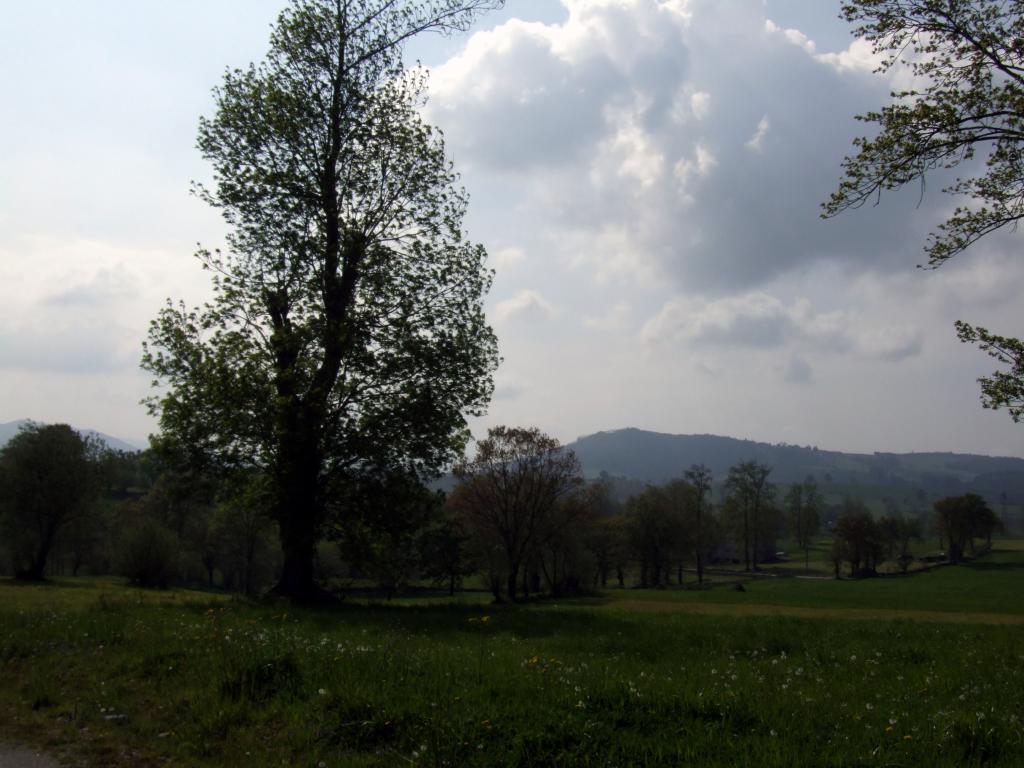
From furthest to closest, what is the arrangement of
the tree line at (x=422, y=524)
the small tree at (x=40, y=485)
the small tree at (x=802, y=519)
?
the small tree at (x=802, y=519) → the small tree at (x=40, y=485) → the tree line at (x=422, y=524)

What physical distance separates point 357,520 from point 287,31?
17362 mm

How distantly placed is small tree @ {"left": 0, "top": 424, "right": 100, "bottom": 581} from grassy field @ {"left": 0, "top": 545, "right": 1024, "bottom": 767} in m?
47.2

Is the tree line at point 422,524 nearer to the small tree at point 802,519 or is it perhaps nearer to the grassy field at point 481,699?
the grassy field at point 481,699

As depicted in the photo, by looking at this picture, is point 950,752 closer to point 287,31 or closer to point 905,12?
point 905,12

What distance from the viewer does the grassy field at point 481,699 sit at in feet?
20.2

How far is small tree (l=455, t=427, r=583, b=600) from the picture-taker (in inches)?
2447

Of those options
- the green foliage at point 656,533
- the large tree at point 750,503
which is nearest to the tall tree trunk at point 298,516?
the green foliage at point 656,533

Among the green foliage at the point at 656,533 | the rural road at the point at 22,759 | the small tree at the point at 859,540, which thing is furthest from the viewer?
the small tree at the point at 859,540

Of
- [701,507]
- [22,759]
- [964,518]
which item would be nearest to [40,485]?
[22,759]

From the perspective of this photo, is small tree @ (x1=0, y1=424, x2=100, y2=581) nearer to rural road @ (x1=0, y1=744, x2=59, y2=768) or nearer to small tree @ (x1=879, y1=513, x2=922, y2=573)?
rural road @ (x1=0, y1=744, x2=59, y2=768)

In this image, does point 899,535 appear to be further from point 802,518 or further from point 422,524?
point 422,524

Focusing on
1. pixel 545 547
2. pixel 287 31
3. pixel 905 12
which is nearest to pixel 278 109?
pixel 287 31

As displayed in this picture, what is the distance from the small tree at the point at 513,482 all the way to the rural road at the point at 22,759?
175 feet

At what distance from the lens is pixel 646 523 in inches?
3794
